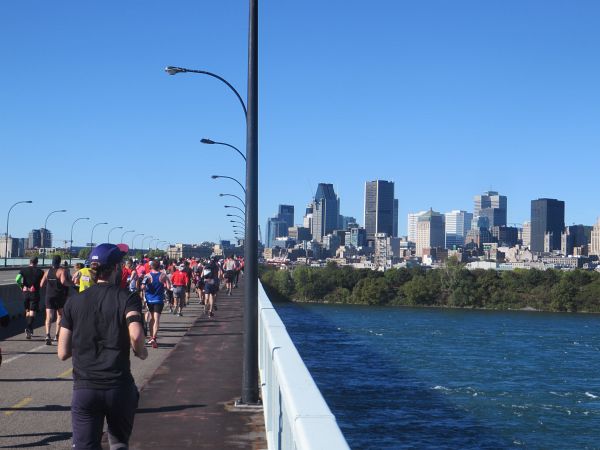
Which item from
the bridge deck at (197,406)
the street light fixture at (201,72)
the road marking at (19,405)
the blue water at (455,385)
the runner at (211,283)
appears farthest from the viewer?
the blue water at (455,385)

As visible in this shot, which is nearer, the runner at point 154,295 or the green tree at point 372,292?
the runner at point 154,295

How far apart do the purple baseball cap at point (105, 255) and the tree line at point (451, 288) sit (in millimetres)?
145572

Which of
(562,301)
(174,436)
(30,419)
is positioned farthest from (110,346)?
(562,301)

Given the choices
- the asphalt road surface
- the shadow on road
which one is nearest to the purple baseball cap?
the asphalt road surface

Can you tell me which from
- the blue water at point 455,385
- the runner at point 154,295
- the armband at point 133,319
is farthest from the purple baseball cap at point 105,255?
the blue water at point 455,385

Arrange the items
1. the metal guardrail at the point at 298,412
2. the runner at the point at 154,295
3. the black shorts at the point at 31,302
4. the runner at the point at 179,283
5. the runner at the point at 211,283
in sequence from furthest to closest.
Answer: the runner at the point at 211,283 → the runner at the point at 179,283 → the black shorts at the point at 31,302 → the runner at the point at 154,295 → the metal guardrail at the point at 298,412

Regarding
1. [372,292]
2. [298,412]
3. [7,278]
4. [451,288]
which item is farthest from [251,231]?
[451,288]

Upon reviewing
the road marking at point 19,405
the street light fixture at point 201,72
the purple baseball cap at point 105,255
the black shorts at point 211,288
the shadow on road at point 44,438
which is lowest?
the road marking at point 19,405

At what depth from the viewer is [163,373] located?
42.1 ft

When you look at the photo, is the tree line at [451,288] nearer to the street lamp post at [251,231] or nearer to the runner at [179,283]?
the runner at [179,283]

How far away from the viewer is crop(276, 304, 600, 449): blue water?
3806cm

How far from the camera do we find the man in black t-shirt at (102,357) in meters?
5.08

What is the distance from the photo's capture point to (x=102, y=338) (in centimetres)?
514

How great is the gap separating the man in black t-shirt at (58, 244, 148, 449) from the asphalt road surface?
3.07 metres
